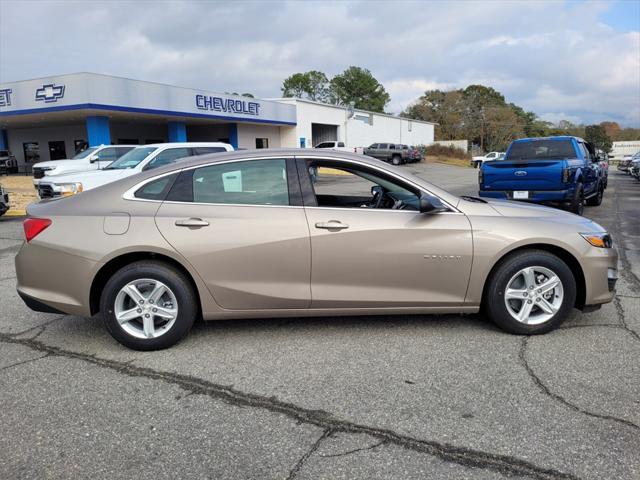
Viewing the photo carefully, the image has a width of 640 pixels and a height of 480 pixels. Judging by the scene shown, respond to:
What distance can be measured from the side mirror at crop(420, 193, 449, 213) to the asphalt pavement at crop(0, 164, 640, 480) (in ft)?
3.56

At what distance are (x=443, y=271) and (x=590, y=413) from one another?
1.45 meters

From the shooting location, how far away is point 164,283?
3.91 m

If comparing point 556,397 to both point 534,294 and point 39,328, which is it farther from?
point 39,328

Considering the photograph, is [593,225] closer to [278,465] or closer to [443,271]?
[443,271]

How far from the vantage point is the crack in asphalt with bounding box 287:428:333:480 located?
248 centimetres

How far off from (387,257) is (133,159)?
9.89 metres

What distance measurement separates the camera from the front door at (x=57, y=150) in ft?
116

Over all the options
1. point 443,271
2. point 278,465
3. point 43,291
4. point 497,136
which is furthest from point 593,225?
point 497,136

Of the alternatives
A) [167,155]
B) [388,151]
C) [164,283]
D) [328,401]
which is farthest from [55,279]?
[388,151]

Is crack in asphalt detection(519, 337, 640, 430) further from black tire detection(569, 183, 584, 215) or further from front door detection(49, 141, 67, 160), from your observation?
front door detection(49, 141, 67, 160)

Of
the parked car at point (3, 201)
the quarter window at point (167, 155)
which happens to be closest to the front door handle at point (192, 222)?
the quarter window at point (167, 155)

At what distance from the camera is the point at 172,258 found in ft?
12.9

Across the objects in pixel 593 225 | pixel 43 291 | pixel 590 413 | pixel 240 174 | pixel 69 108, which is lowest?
pixel 590 413

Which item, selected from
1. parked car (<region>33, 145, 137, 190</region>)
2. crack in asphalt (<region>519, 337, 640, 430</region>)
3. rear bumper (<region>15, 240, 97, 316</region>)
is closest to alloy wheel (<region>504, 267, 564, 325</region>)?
crack in asphalt (<region>519, 337, 640, 430</region>)
